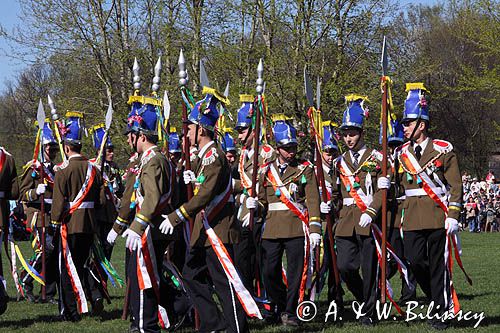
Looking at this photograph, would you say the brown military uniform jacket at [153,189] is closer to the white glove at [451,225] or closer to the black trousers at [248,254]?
the black trousers at [248,254]

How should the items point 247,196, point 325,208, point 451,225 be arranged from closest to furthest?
1. point 451,225
2. point 325,208
3. point 247,196

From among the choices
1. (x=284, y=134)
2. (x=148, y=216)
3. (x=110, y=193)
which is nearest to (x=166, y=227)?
(x=148, y=216)

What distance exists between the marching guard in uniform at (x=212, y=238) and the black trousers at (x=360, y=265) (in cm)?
182

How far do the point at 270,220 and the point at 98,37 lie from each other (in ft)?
69.7

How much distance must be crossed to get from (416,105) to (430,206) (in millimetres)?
1080

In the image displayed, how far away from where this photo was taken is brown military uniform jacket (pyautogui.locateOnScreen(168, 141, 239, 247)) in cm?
751

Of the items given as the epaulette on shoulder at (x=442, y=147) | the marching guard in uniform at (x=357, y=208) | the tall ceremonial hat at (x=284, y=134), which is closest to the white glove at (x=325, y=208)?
the marching guard in uniform at (x=357, y=208)

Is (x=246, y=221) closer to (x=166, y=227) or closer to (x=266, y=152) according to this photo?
(x=266, y=152)

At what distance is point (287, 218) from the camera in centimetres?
920

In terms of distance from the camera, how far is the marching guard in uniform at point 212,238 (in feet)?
25.3

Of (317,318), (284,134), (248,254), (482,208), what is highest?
(284,134)

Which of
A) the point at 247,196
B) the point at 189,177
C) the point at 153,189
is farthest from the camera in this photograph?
the point at 247,196

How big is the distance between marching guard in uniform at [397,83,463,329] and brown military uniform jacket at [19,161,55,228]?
15.8 feet

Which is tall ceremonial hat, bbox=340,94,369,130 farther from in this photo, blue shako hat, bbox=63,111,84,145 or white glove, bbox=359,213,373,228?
blue shako hat, bbox=63,111,84,145
